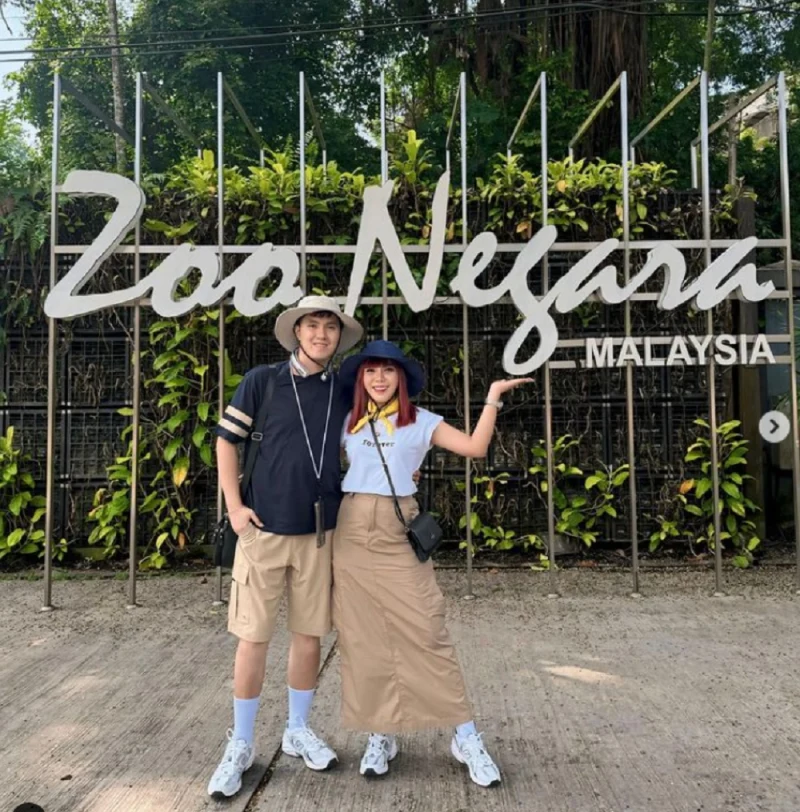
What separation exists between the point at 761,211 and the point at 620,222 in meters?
5.25

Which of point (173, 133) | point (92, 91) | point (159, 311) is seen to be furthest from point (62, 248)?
point (92, 91)

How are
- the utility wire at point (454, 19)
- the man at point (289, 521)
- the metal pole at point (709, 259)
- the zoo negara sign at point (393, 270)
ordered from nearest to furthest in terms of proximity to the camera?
the man at point (289, 521), the zoo negara sign at point (393, 270), the metal pole at point (709, 259), the utility wire at point (454, 19)

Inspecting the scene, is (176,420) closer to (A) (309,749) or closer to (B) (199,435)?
(B) (199,435)

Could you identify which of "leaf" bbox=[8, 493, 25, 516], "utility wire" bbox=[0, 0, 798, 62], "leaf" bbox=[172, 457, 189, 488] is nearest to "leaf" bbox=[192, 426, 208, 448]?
"leaf" bbox=[172, 457, 189, 488]

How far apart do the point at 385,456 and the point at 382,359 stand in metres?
0.37

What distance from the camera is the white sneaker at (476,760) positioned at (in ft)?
8.25

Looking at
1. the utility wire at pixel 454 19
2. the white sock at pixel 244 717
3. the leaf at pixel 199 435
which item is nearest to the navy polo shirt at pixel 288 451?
the white sock at pixel 244 717

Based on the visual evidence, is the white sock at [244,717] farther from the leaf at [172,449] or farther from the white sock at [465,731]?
the leaf at [172,449]

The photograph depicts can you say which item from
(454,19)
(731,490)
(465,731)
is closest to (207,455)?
(465,731)

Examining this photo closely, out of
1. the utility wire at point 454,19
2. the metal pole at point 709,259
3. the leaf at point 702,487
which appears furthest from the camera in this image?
the utility wire at point 454,19

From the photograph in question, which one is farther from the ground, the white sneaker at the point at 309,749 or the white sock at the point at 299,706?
the white sock at the point at 299,706

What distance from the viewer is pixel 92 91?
12992 mm

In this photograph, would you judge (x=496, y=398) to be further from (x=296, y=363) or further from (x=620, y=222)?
(x=620, y=222)

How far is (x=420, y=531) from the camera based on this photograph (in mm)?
2586
